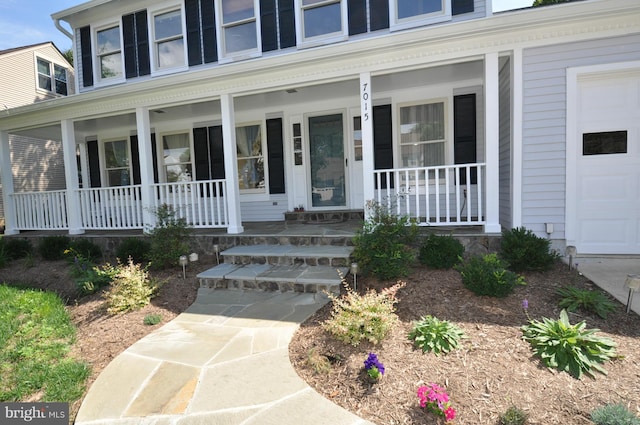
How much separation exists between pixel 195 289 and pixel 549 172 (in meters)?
4.75

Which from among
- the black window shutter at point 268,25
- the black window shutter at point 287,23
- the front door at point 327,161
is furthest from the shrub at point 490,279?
the black window shutter at point 268,25

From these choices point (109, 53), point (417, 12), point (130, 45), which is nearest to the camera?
point (417, 12)

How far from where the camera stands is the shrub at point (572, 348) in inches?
87.0

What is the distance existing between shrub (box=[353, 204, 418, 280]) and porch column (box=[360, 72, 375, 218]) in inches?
26.5

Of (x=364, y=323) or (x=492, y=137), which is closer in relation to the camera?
(x=364, y=323)

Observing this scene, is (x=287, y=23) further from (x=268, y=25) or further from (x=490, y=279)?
(x=490, y=279)

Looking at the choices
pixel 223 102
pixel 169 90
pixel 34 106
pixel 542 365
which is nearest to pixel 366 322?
pixel 542 365

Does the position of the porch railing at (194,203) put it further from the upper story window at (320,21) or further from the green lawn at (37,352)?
the upper story window at (320,21)

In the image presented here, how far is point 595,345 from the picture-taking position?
2318 mm

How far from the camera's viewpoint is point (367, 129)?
4.75 meters

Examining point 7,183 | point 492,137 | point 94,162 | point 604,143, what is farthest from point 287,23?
point 7,183

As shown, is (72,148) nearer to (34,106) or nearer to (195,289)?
(34,106)

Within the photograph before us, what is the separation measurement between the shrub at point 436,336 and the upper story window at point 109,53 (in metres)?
8.73

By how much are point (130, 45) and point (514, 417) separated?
945 cm
